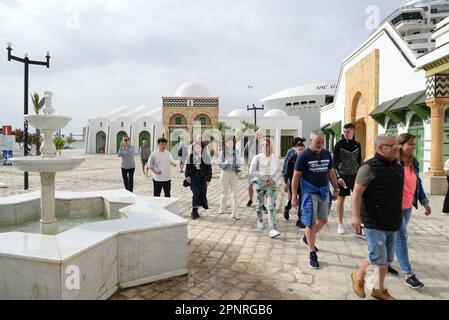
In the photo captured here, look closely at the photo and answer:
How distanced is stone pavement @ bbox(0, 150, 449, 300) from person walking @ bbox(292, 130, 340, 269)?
1.40 feet

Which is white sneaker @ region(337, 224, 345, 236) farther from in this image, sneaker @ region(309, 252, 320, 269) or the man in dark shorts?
sneaker @ region(309, 252, 320, 269)

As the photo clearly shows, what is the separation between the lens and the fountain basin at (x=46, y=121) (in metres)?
4.32

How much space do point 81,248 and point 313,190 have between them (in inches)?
111

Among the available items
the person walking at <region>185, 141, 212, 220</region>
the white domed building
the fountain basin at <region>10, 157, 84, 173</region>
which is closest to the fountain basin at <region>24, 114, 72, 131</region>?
the fountain basin at <region>10, 157, 84, 173</region>

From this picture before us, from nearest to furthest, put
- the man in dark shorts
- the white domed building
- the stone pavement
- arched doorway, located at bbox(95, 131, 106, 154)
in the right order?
the stone pavement < the man in dark shorts < the white domed building < arched doorway, located at bbox(95, 131, 106, 154)

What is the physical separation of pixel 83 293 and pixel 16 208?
10.9ft

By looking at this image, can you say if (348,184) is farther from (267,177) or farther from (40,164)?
(40,164)

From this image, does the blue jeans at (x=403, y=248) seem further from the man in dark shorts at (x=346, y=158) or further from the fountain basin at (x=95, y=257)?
the fountain basin at (x=95, y=257)

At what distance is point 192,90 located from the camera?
147ft

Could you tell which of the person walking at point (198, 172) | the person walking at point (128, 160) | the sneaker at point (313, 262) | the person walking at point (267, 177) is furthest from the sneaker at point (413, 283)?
the person walking at point (128, 160)

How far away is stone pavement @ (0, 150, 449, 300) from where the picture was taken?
3.46 meters

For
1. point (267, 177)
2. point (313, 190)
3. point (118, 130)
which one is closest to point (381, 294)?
point (313, 190)

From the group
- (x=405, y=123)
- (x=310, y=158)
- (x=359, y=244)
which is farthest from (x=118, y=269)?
(x=405, y=123)

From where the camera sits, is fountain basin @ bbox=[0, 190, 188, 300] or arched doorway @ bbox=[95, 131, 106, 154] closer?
fountain basin @ bbox=[0, 190, 188, 300]
